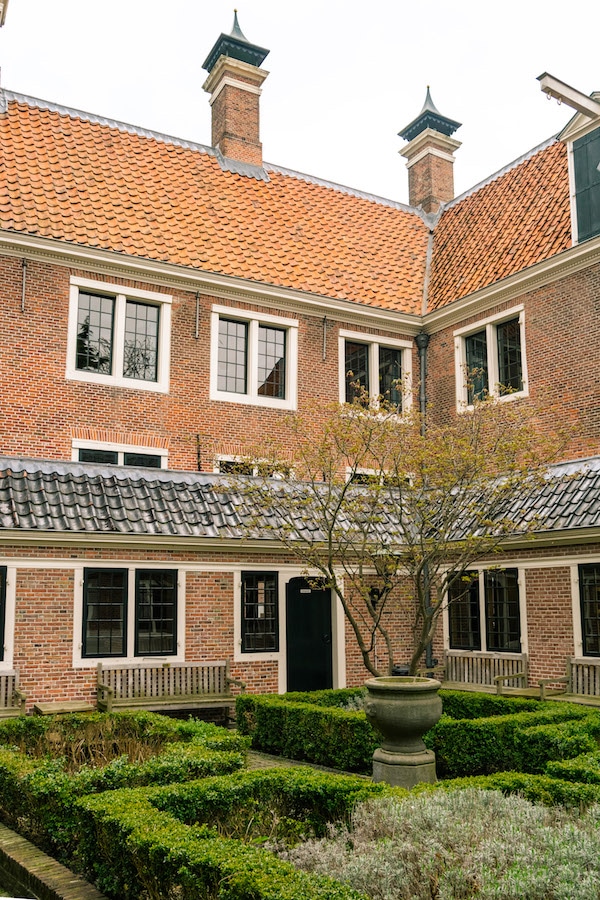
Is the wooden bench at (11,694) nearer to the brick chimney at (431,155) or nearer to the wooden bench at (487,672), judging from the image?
the wooden bench at (487,672)

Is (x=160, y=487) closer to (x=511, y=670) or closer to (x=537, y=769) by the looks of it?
(x=511, y=670)

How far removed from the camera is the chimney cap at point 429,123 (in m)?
24.4

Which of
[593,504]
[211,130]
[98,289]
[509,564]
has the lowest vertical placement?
[509,564]

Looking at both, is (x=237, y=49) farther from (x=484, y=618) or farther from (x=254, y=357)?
(x=484, y=618)

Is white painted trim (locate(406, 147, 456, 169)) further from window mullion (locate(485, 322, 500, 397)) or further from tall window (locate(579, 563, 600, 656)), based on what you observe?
tall window (locate(579, 563, 600, 656))

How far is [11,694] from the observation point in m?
12.9

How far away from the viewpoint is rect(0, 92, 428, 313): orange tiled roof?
56.2ft

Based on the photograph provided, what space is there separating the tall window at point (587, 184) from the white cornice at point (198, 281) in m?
4.77

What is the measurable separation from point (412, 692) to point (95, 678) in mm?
6867

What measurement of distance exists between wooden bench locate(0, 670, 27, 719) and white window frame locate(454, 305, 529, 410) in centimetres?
997

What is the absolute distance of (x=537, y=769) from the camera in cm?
991

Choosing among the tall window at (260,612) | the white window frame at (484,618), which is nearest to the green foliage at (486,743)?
the white window frame at (484,618)

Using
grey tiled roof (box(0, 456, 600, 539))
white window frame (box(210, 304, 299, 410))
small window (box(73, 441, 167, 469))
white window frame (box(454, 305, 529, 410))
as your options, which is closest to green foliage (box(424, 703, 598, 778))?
grey tiled roof (box(0, 456, 600, 539))

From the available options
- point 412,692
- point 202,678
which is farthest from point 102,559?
point 412,692
